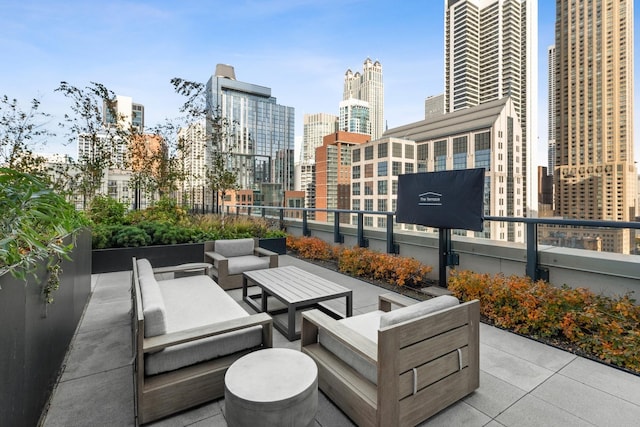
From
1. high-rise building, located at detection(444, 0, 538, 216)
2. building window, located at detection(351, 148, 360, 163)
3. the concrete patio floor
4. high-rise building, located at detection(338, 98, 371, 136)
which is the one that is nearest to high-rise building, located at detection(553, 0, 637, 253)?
high-rise building, located at detection(444, 0, 538, 216)

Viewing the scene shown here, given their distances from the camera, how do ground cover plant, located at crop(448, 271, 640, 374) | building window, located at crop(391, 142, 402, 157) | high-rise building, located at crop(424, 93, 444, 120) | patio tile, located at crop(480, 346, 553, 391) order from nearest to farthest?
1. patio tile, located at crop(480, 346, 553, 391)
2. ground cover plant, located at crop(448, 271, 640, 374)
3. building window, located at crop(391, 142, 402, 157)
4. high-rise building, located at crop(424, 93, 444, 120)

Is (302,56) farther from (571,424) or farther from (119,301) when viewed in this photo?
(571,424)

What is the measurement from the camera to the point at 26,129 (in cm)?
865

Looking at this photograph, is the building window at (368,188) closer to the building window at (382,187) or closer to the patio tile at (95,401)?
the building window at (382,187)

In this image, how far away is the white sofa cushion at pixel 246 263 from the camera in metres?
4.84

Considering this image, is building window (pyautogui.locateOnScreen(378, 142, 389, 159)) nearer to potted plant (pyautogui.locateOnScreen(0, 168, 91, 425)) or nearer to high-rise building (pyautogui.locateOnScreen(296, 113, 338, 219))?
high-rise building (pyautogui.locateOnScreen(296, 113, 338, 219))

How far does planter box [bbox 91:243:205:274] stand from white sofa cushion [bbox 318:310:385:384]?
508cm

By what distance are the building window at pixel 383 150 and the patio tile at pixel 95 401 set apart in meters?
70.5

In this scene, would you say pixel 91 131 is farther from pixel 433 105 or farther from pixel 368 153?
pixel 433 105

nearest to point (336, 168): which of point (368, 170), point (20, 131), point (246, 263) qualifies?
point (368, 170)

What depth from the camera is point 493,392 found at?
7.41ft

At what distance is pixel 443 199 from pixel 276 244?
457cm

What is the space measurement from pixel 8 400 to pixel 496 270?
4819 millimetres

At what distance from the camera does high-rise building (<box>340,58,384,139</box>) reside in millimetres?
153625
